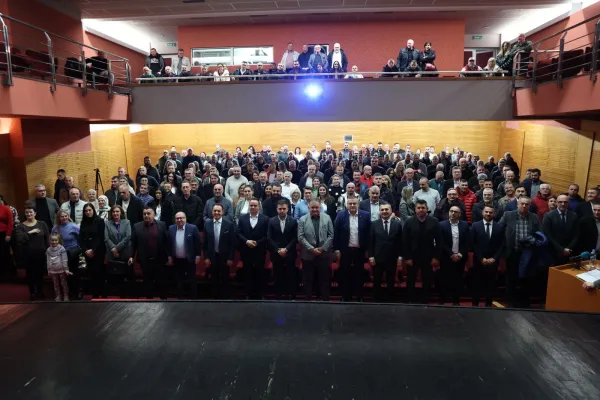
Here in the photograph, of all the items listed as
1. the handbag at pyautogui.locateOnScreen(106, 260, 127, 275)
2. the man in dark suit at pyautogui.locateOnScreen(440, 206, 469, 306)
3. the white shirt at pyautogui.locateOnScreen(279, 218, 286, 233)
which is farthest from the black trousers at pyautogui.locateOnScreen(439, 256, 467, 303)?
the handbag at pyautogui.locateOnScreen(106, 260, 127, 275)

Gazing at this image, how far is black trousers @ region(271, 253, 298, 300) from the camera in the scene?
5.56 m

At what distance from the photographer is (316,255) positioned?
536cm

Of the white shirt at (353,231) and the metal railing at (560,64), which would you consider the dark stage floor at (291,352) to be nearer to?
the white shirt at (353,231)

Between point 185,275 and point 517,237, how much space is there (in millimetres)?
4164

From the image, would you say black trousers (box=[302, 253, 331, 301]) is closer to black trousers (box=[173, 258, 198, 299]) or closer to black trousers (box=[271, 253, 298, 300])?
black trousers (box=[271, 253, 298, 300])

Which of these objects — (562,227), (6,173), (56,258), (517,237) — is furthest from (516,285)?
(6,173)

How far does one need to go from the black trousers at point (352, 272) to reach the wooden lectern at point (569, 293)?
6.96 ft

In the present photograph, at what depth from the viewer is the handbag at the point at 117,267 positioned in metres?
5.66

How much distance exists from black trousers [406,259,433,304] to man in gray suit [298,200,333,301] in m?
1.01

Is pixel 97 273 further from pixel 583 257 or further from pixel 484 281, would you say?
pixel 583 257

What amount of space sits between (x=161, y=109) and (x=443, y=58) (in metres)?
9.29

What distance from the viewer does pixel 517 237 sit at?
5.17m

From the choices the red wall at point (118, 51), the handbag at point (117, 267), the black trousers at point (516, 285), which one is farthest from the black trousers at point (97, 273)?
the red wall at point (118, 51)

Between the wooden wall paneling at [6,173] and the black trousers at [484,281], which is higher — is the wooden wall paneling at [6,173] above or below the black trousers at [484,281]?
above
